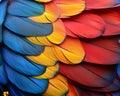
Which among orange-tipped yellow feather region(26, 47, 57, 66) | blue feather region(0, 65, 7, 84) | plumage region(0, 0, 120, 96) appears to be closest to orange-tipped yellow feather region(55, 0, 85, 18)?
plumage region(0, 0, 120, 96)

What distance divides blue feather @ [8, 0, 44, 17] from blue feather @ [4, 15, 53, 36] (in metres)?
0.02

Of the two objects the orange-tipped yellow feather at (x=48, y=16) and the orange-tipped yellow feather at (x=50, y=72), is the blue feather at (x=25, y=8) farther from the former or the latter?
the orange-tipped yellow feather at (x=50, y=72)

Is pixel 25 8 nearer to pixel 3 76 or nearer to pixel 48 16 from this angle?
pixel 48 16

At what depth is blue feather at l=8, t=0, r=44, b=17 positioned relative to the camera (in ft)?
2.36

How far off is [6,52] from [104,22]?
0.29 m

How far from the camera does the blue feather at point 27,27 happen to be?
2.33 feet

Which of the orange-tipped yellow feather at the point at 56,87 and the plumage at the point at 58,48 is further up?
the plumage at the point at 58,48

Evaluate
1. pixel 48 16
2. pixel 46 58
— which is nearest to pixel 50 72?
pixel 46 58

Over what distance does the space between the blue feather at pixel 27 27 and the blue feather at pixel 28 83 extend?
12cm

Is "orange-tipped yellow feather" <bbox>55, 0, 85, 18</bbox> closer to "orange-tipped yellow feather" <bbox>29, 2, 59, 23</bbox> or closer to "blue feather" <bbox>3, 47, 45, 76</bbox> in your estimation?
"orange-tipped yellow feather" <bbox>29, 2, 59, 23</bbox>

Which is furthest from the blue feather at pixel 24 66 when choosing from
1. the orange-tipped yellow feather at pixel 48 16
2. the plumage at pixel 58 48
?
Result: the orange-tipped yellow feather at pixel 48 16

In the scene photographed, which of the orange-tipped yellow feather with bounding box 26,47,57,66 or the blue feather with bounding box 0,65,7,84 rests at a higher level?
the orange-tipped yellow feather with bounding box 26,47,57,66

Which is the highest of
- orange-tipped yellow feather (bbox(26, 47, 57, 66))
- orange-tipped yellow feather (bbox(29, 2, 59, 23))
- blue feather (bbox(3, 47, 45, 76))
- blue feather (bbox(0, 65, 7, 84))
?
orange-tipped yellow feather (bbox(29, 2, 59, 23))

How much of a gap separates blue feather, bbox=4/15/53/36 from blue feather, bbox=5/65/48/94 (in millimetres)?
117
